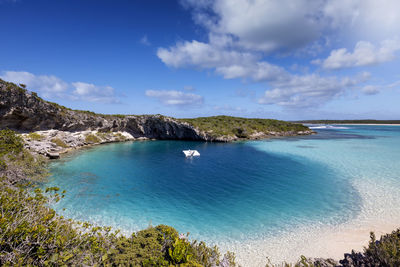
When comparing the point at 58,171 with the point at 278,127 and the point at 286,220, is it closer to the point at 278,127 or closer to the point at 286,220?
the point at 286,220

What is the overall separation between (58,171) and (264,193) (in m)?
28.8

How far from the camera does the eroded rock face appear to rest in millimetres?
36250

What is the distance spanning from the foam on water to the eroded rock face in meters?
23.5

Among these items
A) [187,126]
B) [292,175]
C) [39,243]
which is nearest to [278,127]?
[187,126]

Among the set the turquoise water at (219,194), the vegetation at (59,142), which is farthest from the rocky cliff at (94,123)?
the turquoise water at (219,194)

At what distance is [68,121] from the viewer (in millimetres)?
48406

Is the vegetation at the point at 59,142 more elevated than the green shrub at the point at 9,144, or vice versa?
the green shrub at the point at 9,144

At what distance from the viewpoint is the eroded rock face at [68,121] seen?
36250 mm

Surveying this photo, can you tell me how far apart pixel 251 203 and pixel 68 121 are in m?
54.4

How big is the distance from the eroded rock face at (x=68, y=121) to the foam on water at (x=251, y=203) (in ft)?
76.9

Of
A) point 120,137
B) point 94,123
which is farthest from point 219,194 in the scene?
point 94,123

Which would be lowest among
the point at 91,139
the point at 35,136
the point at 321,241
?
the point at 321,241

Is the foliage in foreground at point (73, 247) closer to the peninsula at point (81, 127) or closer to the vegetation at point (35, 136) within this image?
the peninsula at point (81, 127)

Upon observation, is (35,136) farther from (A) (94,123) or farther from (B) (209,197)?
(B) (209,197)
